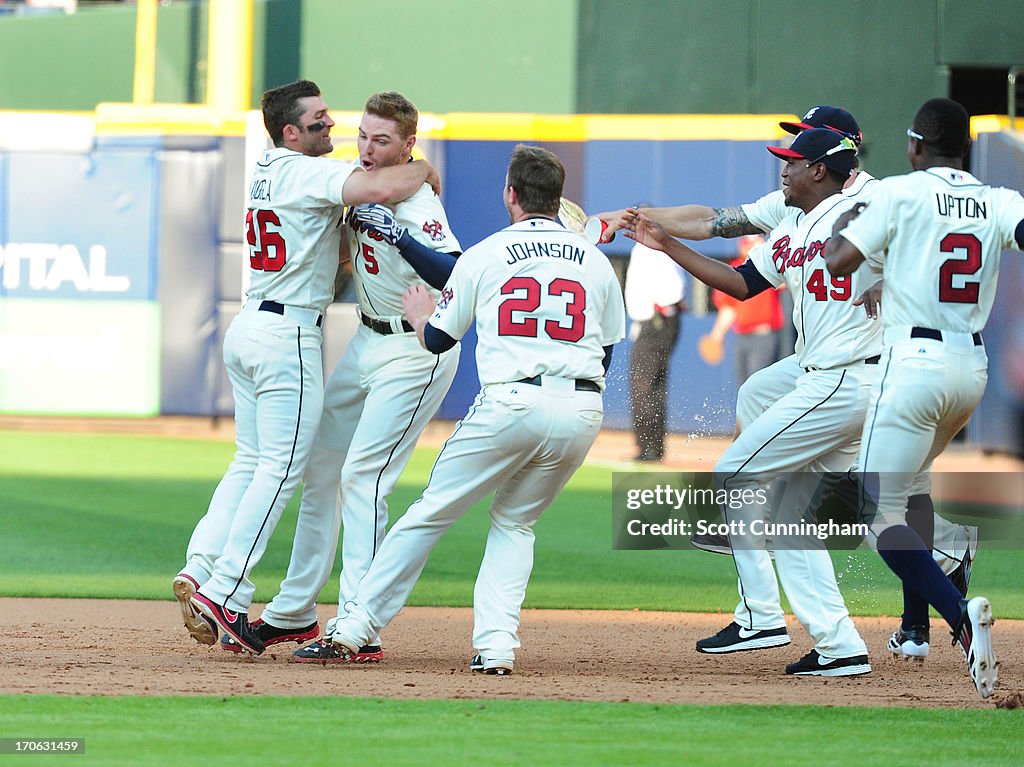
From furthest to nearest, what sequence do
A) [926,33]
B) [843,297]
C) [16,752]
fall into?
1. [926,33]
2. [843,297]
3. [16,752]

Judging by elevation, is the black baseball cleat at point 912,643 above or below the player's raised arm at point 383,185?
below

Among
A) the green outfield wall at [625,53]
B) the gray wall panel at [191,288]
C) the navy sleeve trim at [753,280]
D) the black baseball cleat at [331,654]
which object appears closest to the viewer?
the black baseball cleat at [331,654]

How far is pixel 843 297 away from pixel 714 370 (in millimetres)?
8031

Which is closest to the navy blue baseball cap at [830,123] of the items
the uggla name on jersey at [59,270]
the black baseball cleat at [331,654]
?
the black baseball cleat at [331,654]

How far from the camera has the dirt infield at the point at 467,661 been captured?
15.2ft

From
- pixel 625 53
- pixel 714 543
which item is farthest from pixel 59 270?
pixel 714 543

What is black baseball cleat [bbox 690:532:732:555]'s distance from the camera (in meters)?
5.55

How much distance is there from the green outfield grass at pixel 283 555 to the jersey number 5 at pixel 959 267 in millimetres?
2616

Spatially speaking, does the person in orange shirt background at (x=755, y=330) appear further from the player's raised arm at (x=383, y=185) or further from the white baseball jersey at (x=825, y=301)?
the player's raised arm at (x=383, y=185)

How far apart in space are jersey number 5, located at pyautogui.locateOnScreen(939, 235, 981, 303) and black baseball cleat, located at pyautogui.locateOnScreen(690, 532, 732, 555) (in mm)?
1291

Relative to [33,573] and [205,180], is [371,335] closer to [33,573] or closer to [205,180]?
[33,573]

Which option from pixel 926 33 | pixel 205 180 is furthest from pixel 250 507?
pixel 926 33

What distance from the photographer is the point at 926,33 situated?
48.1 ft

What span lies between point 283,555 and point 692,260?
350 cm
